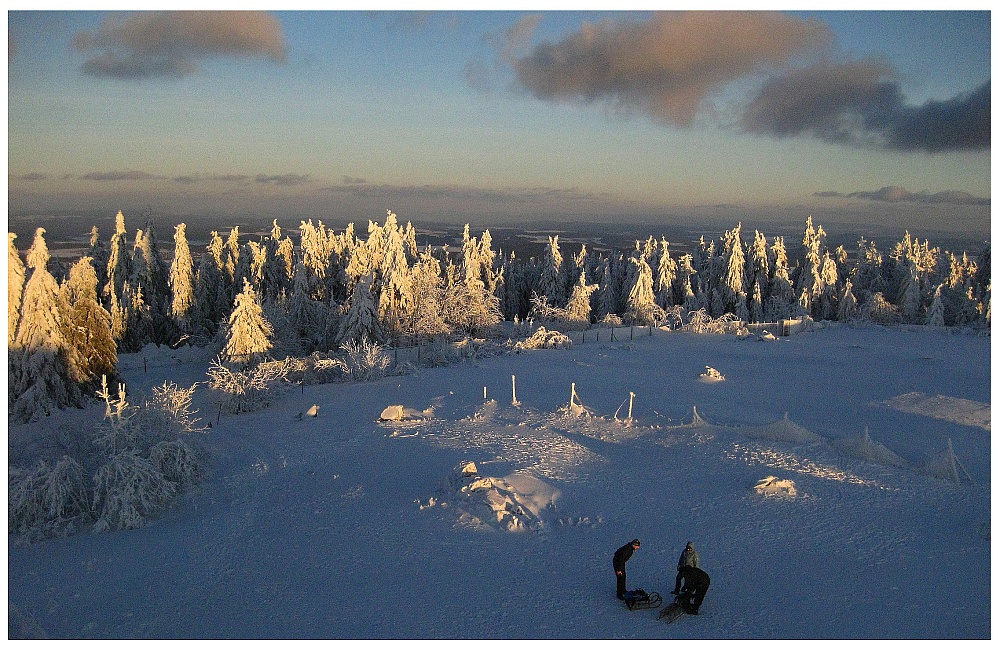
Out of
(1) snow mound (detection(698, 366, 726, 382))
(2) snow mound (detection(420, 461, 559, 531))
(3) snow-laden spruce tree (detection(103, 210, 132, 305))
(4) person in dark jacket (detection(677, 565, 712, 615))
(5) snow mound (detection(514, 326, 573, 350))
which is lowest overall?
(5) snow mound (detection(514, 326, 573, 350))

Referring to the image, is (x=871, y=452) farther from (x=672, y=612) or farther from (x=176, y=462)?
(x=176, y=462)

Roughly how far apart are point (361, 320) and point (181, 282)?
16686 millimetres

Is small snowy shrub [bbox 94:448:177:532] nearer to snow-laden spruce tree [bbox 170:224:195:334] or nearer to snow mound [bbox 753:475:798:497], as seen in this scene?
snow mound [bbox 753:475:798:497]

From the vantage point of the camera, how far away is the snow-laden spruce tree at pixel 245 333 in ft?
100

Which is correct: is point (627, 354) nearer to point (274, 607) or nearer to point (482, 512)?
point (482, 512)

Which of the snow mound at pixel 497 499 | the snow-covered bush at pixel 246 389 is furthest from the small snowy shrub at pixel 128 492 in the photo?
the snow-covered bush at pixel 246 389

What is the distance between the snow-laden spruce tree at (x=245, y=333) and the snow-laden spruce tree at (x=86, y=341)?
5.10 metres

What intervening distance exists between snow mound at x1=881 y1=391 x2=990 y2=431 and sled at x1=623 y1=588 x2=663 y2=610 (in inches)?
653

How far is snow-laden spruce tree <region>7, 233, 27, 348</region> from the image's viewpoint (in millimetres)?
23578

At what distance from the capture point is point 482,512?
45.6 feet

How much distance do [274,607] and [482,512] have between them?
489 centimetres

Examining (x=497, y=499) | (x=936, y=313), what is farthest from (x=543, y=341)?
(x=936, y=313)

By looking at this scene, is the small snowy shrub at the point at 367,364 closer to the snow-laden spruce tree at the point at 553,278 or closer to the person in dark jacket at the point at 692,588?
the person in dark jacket at the point at 692,588

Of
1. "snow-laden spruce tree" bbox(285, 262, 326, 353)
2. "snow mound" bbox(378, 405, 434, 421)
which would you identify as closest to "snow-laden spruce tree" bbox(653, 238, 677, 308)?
"snow-laden spruce tree" bbox(285, 262, 326, 353)
